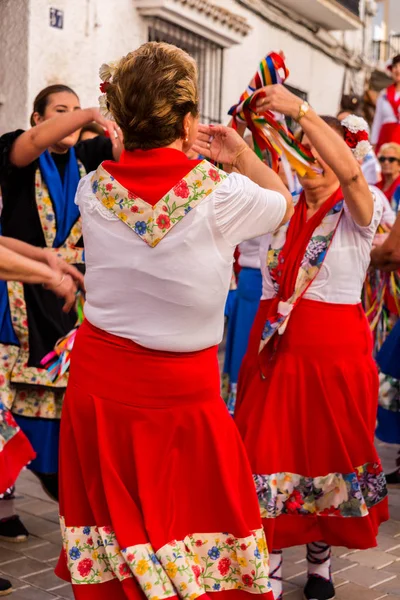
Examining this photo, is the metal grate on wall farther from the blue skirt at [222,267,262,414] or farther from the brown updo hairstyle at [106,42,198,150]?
the brown updo hairstyle at [106,42,198,150]

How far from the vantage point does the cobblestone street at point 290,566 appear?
423cm

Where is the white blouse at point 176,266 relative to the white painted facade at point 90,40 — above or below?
below

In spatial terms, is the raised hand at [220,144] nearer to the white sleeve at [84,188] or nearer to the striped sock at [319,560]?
the white sleeve at [84,188]

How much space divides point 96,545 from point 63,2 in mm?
8018

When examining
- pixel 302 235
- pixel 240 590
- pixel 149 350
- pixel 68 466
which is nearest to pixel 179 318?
pixel 149 350

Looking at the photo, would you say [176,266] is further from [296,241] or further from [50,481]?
[50,481]

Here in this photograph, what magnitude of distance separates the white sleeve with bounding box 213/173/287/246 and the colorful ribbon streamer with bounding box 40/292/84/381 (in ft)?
5.88

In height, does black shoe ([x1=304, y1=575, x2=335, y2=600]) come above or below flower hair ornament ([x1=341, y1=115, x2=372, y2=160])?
below

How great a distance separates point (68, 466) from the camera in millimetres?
2910

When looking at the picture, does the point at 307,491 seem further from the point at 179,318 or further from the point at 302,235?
the point at 179,318

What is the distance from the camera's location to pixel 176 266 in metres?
2.71

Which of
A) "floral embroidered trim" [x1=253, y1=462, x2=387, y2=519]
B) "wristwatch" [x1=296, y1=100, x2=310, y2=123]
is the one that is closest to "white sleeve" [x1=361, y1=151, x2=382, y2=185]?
"floral embroidered trim" [x1=253, y1=462, x2=387, y2=519]

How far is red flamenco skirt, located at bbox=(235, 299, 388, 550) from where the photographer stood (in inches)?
159

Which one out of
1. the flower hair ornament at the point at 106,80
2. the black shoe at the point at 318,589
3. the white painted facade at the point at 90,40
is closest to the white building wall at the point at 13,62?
the white painted facade at the point at 90,40
